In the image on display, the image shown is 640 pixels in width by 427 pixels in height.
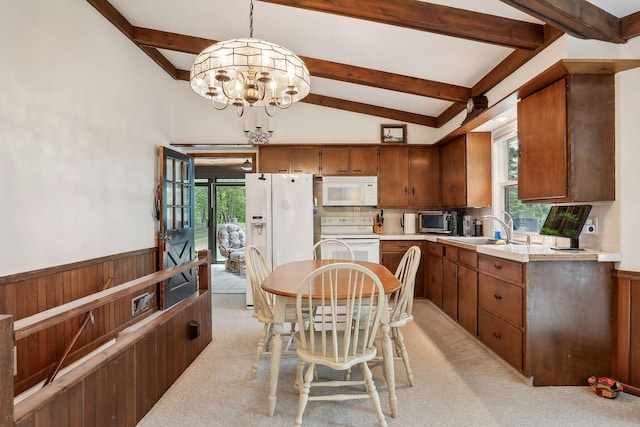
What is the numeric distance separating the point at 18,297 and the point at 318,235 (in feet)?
11.3

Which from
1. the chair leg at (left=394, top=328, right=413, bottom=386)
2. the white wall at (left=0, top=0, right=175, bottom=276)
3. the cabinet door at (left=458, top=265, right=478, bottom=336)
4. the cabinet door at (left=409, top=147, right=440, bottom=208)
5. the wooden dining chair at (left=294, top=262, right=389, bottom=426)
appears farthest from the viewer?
the cabinet door at (left=409, top=147, right=440, bottom=208)

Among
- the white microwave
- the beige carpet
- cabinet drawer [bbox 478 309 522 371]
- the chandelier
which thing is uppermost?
the chandelier

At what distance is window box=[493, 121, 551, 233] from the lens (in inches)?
135

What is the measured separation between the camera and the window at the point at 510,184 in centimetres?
343

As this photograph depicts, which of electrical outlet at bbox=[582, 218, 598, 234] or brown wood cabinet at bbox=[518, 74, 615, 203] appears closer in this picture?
brown wood cabinet at bbox=[518, 74, 615, 203]

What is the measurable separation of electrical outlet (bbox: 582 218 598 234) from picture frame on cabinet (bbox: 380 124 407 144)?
8.55 ft

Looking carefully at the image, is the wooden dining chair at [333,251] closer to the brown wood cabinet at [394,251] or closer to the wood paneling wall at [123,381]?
the brown wood cabinet at [394,251]

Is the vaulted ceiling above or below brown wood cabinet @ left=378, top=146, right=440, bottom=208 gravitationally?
above

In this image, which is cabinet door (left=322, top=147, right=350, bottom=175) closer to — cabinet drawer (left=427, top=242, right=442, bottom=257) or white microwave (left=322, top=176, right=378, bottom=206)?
white microwave (left=322, top=176, right=378, bottom=206)

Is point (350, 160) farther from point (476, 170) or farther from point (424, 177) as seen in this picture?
point (476, 170)

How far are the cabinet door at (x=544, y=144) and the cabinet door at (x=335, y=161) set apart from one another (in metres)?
2.33

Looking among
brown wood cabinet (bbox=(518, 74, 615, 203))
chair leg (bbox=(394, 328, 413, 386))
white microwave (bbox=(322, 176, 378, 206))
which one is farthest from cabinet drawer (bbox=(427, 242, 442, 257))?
chair leg (bbox=(394, 328, 413, 386))

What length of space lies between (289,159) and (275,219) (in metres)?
1.00

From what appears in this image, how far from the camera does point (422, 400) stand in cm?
211
